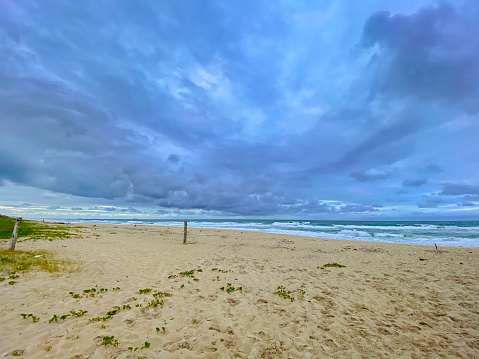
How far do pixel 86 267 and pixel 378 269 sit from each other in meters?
16.5

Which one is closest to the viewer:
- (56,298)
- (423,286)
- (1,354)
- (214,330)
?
(1,354)

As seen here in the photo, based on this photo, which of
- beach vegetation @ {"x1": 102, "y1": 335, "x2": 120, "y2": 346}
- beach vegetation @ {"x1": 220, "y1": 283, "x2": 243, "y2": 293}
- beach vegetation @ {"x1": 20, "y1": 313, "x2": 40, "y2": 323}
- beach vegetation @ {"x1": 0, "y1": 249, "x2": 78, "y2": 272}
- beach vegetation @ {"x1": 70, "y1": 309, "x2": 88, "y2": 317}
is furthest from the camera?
beach vegetation @ {"x1": 0, "y1": 249, "x2": 78, "y2": 272}

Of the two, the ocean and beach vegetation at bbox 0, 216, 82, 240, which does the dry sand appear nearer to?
beach vegetation at bbox 0, 216, 82, 240

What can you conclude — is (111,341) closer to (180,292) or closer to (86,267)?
(180,292)

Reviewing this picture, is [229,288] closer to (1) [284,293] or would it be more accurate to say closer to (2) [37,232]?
(1) [284,293]

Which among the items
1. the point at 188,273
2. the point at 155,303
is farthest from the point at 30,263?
the point at 155,303

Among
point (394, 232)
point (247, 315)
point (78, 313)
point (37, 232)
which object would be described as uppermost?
point (37, 232)

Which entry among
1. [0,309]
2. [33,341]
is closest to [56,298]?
[0,309]

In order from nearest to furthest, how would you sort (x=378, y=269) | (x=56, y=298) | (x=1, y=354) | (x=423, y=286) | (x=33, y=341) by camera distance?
(x=1, y=354), (x=33, y=341), (x=56, y=298), (x=423, y=286), (x=378, y=269)

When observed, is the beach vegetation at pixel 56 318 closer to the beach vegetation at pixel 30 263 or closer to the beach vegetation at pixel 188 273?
the beach vegetation at pixel 30 263

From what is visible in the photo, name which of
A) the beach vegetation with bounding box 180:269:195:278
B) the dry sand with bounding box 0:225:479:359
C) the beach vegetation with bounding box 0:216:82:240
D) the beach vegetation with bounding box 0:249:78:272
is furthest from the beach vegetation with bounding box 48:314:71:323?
the beach vegetation with bounding box 0:216:82:240

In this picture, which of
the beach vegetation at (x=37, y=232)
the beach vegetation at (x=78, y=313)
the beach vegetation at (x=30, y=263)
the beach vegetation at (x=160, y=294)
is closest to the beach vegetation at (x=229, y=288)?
the beach vegetation at (x=160, y=294)

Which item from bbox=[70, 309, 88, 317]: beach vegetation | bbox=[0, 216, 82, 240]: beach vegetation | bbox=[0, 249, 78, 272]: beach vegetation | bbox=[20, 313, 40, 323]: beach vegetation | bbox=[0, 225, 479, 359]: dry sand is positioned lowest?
bbox=[0, 225, 479, 359]: dry sand

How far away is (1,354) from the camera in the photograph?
15.6ft
